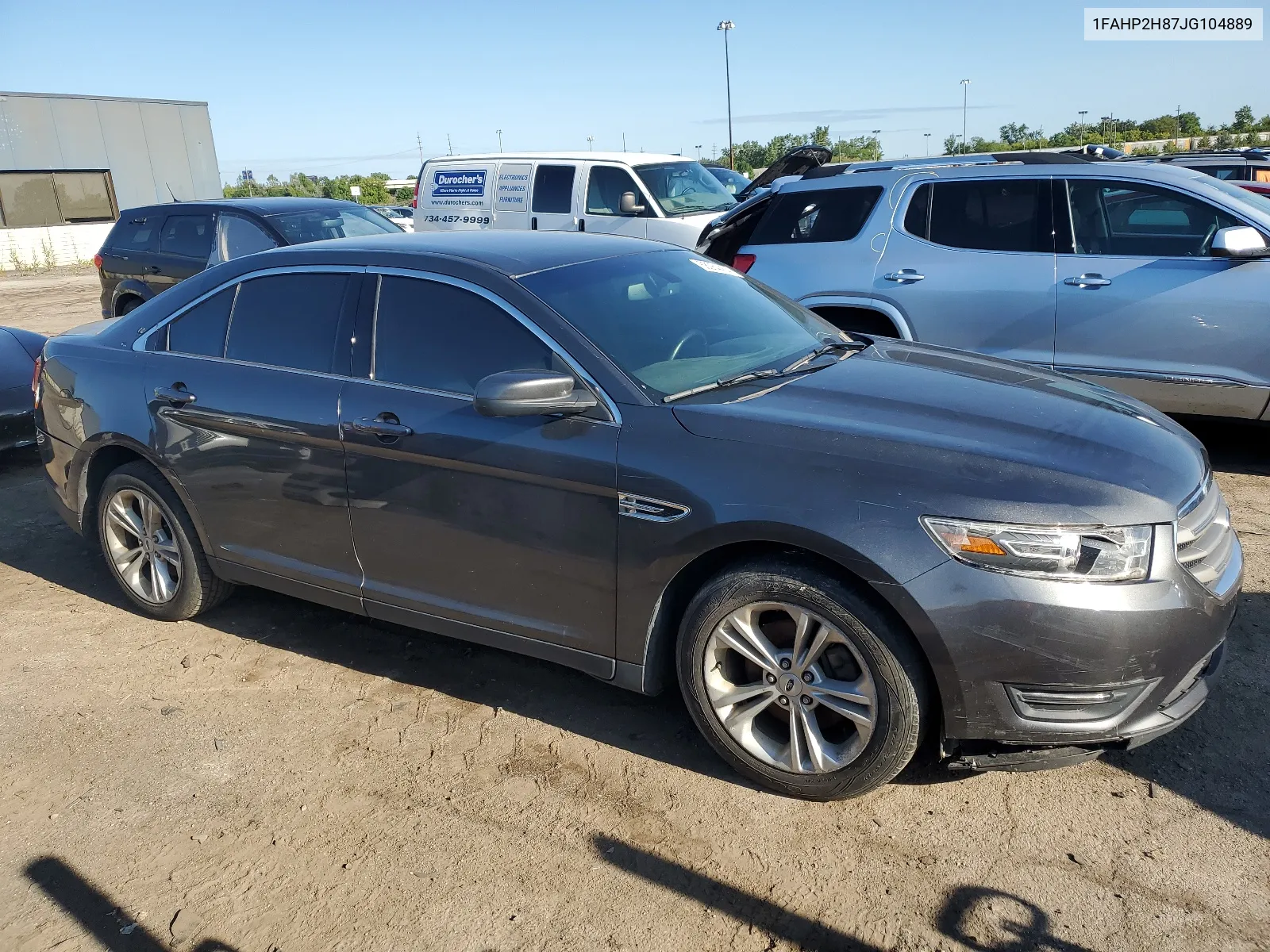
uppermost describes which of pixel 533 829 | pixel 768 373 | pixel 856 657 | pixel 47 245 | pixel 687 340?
pixel 687 340

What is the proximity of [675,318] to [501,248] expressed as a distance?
771mm

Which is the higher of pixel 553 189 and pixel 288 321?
pixel 553 189

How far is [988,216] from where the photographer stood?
20.7 feet

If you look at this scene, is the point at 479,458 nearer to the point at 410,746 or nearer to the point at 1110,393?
the point at 410,746

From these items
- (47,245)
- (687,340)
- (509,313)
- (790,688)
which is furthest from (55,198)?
(790,688)

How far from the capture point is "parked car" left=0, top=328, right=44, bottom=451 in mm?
6836

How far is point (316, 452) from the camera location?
3750 mm

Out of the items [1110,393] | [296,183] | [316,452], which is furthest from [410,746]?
[296,183]

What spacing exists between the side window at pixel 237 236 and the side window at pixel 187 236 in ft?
0.54

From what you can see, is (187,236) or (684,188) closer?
(187,236)

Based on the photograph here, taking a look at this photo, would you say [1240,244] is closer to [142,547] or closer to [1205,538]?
[1205,538]

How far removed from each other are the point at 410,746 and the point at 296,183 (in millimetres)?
75389

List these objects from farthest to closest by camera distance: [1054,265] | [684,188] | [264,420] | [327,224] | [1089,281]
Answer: [684,188] → [327,224] → [1054,265] → [1089,281] → [264,420]

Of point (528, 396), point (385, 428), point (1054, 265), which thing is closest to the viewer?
point (528, 396)
